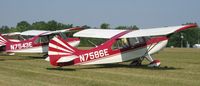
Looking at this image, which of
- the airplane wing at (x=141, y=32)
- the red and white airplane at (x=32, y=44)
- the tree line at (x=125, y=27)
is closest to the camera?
the airplane wing at (x=141, y=32)

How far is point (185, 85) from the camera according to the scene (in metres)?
10.5

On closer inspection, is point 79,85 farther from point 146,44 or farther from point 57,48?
point 146,44

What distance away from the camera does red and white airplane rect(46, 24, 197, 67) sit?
14641 mm

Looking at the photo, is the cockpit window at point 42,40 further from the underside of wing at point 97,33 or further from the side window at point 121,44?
the side window at point 121,44

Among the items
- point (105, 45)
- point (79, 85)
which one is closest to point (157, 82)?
point (79, 85)

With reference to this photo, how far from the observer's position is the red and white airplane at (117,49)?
48.0 ft

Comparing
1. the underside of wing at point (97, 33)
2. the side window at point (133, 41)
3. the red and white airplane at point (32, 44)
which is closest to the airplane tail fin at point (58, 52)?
the side window at point (133, 41)

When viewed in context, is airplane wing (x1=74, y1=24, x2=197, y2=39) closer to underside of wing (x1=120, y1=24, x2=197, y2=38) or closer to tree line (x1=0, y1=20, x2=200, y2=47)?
underside of wing (x1=120, y1=24, x2=197, y2=38)

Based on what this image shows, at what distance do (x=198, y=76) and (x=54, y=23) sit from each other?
103m

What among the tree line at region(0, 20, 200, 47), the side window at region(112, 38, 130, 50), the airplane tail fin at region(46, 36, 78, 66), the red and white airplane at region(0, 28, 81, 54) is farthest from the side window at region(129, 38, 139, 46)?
the tree line at region(0, 20, 200, 47)

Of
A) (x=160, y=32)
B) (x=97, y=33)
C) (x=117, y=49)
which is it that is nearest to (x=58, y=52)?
(x=117, y=49)

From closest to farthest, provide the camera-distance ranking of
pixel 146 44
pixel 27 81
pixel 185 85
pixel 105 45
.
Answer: pixel 185 85, pixel 27 81, pixel 105 45, pixel 146 44

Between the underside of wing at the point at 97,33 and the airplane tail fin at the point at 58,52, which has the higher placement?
the underside of wing at the point at 97,33

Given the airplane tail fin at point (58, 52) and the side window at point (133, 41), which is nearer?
the airplane tail fin at point (58, 52)
